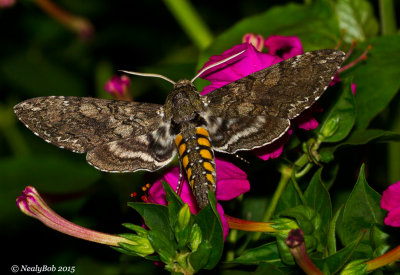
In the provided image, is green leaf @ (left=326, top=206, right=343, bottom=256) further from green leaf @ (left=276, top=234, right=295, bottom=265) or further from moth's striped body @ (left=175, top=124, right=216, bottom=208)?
moth's striped body @ (left=175, top=124, right=216, bottom=208)

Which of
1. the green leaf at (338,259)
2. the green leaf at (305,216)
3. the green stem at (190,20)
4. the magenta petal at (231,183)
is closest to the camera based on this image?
the green leaf at (338,259)

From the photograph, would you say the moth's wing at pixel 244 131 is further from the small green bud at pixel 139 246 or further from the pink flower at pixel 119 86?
the pink flower at pixel 119 86

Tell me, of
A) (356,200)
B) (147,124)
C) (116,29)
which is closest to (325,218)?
(356,200)

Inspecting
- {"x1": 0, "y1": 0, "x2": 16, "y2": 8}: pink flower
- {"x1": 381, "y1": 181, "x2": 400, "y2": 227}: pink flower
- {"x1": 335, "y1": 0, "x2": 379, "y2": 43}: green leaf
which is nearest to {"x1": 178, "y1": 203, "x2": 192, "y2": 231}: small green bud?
{"x1": 381, "y1": 181, "x2": 400, "y2": 227}: pink flower

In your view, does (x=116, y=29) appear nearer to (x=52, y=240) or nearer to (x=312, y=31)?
(x=52, y=240)

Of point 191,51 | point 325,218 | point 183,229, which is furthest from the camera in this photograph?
point 191,51

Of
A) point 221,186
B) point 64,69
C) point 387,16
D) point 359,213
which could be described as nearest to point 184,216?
point 221,186

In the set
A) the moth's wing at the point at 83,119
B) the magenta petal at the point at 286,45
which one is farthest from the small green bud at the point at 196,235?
the magenta petal at the point at 286,45
